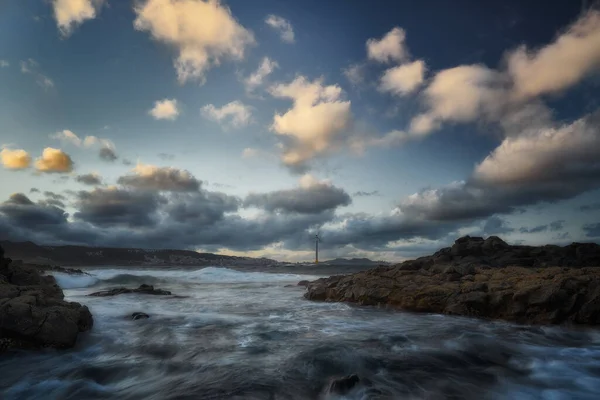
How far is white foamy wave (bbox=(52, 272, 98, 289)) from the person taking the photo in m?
26.1

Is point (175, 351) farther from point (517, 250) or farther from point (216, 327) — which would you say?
point (517, 250)

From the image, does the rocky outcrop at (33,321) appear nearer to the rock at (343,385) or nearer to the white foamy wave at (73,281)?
the rock at (343,385)

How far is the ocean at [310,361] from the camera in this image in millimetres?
5027

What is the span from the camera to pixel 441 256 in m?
20.7

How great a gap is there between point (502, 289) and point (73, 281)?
3057cm

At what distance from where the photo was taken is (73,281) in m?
27.7

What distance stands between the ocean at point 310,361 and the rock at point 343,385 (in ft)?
0.31

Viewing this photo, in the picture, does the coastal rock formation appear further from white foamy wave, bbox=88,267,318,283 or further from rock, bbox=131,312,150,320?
white foamy wave, bbox=88,267,318,283

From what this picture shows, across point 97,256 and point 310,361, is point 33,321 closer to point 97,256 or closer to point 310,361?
point 310,361

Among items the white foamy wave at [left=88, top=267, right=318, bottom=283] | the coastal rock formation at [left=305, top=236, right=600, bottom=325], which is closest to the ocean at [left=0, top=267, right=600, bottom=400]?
the coastal rock formation at [left=305, top=236, right=600, bottom=325]

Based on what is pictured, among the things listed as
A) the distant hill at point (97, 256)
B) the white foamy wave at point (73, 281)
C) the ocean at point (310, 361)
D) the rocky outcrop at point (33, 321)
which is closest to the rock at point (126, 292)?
the ocean at point (310, 361)

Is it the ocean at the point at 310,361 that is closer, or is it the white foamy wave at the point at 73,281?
the ocean at the point at 310,361

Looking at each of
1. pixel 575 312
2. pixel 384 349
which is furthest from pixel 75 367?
pixel 575 312

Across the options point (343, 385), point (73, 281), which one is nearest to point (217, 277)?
point (73, 281)
